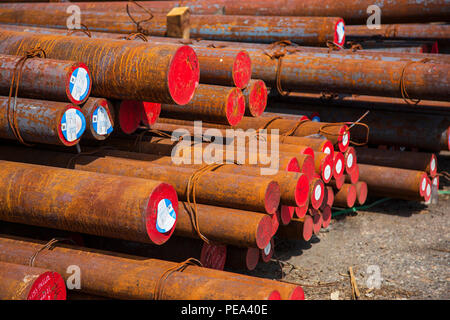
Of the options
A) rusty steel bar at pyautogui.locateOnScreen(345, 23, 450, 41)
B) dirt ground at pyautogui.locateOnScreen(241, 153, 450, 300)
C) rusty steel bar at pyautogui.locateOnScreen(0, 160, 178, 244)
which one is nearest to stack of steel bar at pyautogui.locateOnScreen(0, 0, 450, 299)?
rusty steel bar at pyautogui.locateOnScreen(0, 160, 178, 244)

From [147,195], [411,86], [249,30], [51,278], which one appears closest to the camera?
[51,278]

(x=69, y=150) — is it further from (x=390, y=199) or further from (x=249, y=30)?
(x=390, y=199)

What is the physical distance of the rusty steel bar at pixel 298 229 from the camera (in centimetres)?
610

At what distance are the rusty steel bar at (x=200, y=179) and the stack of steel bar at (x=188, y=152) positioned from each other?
0.05 feet

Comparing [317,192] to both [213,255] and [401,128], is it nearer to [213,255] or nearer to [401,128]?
[213,255]

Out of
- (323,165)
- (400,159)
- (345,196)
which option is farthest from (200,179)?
(400,159)

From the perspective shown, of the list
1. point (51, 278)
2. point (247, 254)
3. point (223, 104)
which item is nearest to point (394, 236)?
point (247, 254)

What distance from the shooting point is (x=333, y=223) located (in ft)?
24.7

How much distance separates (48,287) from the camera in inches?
143

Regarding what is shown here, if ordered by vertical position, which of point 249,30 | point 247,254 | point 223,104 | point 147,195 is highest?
point 249,30

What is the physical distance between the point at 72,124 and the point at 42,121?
24 centimetres

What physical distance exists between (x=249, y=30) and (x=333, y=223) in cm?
329

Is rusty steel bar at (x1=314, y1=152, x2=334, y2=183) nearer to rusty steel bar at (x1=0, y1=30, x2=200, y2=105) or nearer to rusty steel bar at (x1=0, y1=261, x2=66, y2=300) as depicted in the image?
rusty steel bar at (x1=0, y1=30, x2=200, y2=105)

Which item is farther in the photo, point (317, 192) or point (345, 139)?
point (345, 139)
